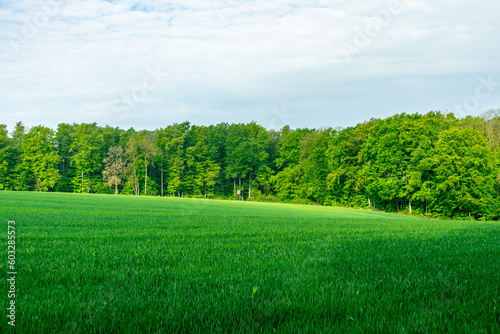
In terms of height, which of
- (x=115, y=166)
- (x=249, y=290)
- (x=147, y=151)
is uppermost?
(x=147, y=151)

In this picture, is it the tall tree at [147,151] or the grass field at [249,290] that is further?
the tall tree at [147,151]

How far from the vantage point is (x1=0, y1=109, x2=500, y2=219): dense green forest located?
44469mm

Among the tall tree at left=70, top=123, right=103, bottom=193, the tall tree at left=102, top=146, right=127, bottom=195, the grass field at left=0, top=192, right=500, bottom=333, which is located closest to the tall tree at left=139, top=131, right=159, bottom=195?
the tall tree at left=102, top=146, right=127, bottom=195

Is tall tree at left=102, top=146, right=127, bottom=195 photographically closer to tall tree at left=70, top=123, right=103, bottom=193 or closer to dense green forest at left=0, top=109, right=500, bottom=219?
dense green forest at left=0, top=109, right=500, bottom=219

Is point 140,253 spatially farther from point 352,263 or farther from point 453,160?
point 453,160

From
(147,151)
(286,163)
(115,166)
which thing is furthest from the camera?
(286,163)

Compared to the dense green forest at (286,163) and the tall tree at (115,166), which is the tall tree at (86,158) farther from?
the tall tree at (115,166)

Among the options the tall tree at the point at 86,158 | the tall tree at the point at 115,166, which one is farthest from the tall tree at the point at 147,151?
the tall tree at the point at 86,158

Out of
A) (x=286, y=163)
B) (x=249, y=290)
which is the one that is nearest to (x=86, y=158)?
(x=286, y=163)

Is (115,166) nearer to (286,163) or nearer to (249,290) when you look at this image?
(286,163)

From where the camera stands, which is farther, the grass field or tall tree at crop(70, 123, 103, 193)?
tall tree at crop(70, 123, 103, 193)

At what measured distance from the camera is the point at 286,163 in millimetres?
84375

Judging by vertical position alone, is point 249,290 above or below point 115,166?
below

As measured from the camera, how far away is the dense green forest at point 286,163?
44.5m
